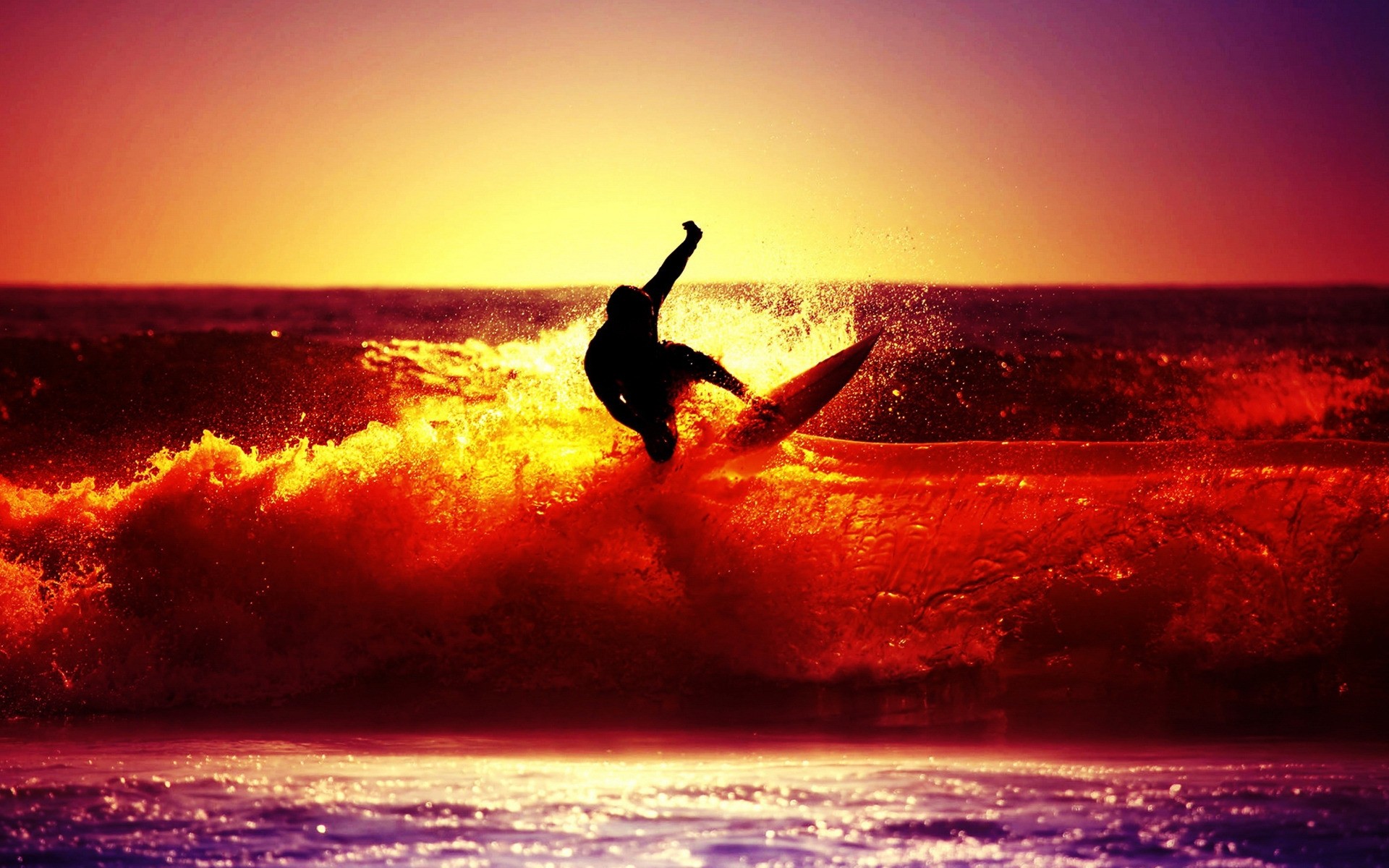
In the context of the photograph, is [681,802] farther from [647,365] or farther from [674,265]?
[674,265]

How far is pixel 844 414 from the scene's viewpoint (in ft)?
49.7

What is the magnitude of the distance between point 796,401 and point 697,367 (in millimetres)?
720

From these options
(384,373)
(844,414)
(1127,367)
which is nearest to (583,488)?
(844,414)

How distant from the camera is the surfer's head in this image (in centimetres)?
530

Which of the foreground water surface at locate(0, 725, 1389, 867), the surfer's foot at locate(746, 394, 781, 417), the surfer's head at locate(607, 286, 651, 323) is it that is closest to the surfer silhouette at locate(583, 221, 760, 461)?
the surfer's head at locate(607, 286, 651, 323)

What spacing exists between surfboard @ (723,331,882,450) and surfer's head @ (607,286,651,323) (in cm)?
75

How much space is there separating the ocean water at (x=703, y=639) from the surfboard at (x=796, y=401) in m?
0.11

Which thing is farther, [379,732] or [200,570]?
[200,570]

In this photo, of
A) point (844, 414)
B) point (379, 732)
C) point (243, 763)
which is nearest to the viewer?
point (243, 763)

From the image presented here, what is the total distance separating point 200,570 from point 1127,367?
1477 cm

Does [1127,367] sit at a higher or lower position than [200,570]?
higher

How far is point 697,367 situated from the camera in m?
5.55

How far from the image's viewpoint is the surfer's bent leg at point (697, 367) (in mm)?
5496

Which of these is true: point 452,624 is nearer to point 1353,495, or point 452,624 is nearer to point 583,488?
point 583,488
